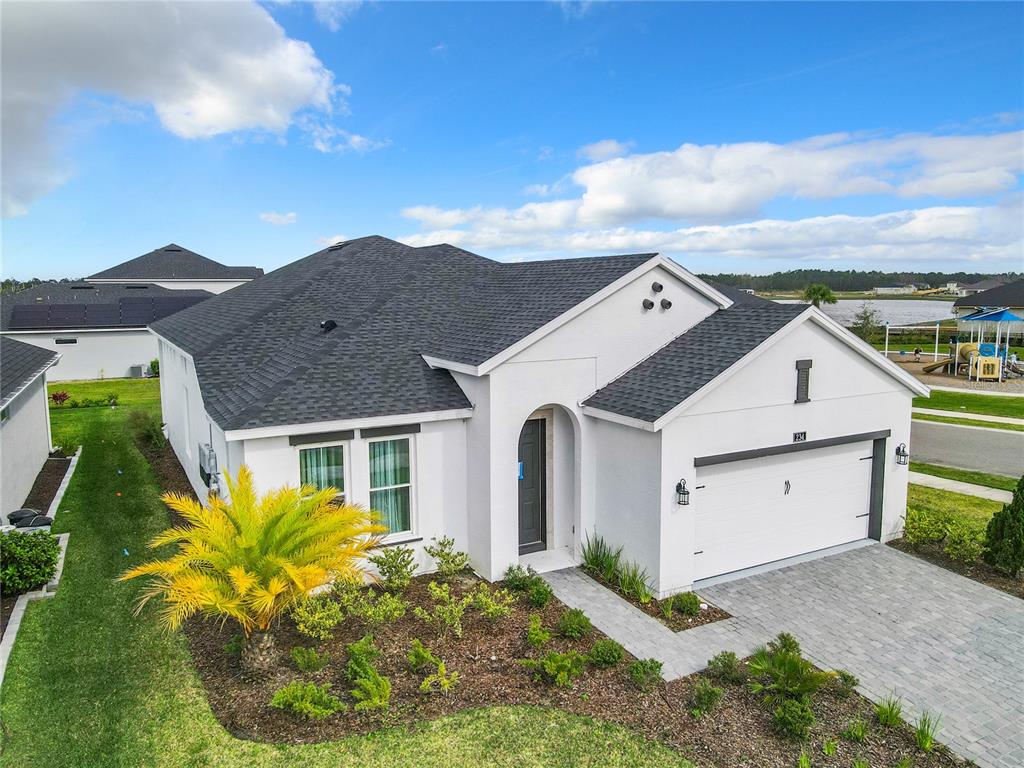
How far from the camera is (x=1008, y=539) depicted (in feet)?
35.6

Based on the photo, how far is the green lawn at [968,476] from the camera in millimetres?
16359

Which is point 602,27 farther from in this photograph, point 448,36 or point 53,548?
point 53,548

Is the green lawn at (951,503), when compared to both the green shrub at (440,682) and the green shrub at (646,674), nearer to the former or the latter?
the green shrub at (646,674)

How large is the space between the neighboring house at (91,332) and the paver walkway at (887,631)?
1405 inches

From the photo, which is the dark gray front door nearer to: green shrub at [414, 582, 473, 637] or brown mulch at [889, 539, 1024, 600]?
green shrub at [414, 582, 473, 637]

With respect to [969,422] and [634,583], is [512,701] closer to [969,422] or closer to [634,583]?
[634,583]

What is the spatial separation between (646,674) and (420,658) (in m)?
2.73

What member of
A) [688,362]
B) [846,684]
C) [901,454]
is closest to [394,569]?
[688,362]

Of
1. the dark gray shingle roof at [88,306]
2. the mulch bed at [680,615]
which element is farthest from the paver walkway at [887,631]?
the dark gray shingle roof at [88,306]

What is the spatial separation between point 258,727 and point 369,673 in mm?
1249

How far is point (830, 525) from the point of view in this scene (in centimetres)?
1208

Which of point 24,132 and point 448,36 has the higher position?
point 448,36

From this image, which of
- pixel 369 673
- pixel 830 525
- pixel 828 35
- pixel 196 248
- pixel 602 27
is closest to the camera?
pixel 369 673

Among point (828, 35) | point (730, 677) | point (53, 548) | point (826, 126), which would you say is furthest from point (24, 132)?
point (826, 126)
